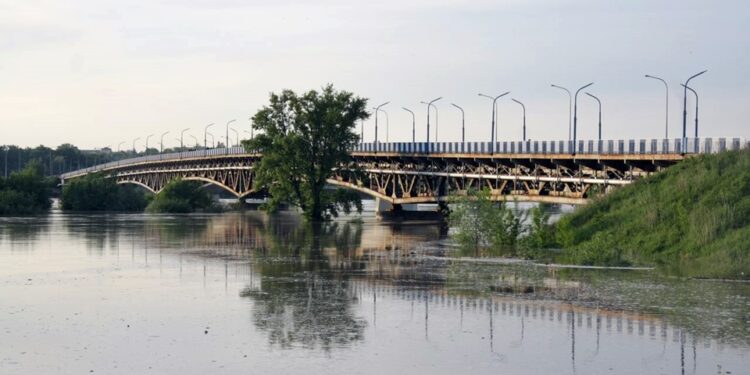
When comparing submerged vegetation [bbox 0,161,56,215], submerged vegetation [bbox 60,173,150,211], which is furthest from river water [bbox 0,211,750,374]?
submerged vegetation [bbox 60,173,150,211]

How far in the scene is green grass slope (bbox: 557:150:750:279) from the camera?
4744 centimetres

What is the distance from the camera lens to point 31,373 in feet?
82.9

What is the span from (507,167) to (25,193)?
69050 millimetres

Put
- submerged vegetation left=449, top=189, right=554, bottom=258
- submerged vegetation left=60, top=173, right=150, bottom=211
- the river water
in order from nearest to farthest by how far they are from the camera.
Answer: the river water, submerged vegetation left=449, top=189, right=554, bottom=258, submerged vegetation left=60, top=173, right=150, bottom=211

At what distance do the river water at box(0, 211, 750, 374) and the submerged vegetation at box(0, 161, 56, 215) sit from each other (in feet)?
240

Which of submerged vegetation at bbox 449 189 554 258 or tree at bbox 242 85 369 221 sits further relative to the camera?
tree at bbox 242 85 369 221

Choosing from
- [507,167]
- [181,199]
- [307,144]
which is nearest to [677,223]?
[507,167]

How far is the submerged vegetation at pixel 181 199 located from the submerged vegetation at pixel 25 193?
43.6ft

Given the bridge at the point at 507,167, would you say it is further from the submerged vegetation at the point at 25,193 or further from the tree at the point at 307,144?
the submerged vegetation at the point at 25,193

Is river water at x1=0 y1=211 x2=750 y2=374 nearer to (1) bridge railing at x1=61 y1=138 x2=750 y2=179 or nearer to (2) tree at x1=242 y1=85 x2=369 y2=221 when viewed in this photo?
(1) bridge railing at x1=61 y1=138 x2=750 y2=179

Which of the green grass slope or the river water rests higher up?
the green grass slope

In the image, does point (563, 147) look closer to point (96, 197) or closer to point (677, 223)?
point (677, 223)

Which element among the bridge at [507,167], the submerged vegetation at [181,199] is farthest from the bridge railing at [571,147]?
the submerged vegetation at [181,199]

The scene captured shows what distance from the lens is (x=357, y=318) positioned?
33594 mm
